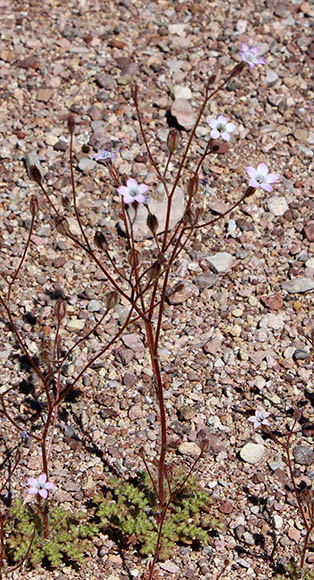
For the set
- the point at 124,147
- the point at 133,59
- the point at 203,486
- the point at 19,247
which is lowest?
the point at 203,486

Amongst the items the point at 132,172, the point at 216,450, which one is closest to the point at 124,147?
the point at 132,172

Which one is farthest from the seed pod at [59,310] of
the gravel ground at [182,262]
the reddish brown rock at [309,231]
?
the reddish brown rock at [309,231]

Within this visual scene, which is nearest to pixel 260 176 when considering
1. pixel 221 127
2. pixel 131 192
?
pixel 221 127

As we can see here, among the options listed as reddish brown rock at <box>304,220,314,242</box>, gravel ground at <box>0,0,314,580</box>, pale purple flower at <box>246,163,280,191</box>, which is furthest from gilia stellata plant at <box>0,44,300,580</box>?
reddish brown rock at <box>304,220,314,242</box>

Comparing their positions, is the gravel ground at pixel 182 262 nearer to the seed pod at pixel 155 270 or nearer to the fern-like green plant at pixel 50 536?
the fern-like green plant at pixel 50 536

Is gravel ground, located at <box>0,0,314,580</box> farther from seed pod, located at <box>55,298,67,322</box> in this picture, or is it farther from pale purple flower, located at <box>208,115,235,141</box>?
pale purple flower, located at <box>208,115,235,141</box>

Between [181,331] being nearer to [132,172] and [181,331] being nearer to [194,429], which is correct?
[194,429]

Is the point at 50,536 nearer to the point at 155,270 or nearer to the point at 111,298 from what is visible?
the point at 111,298
